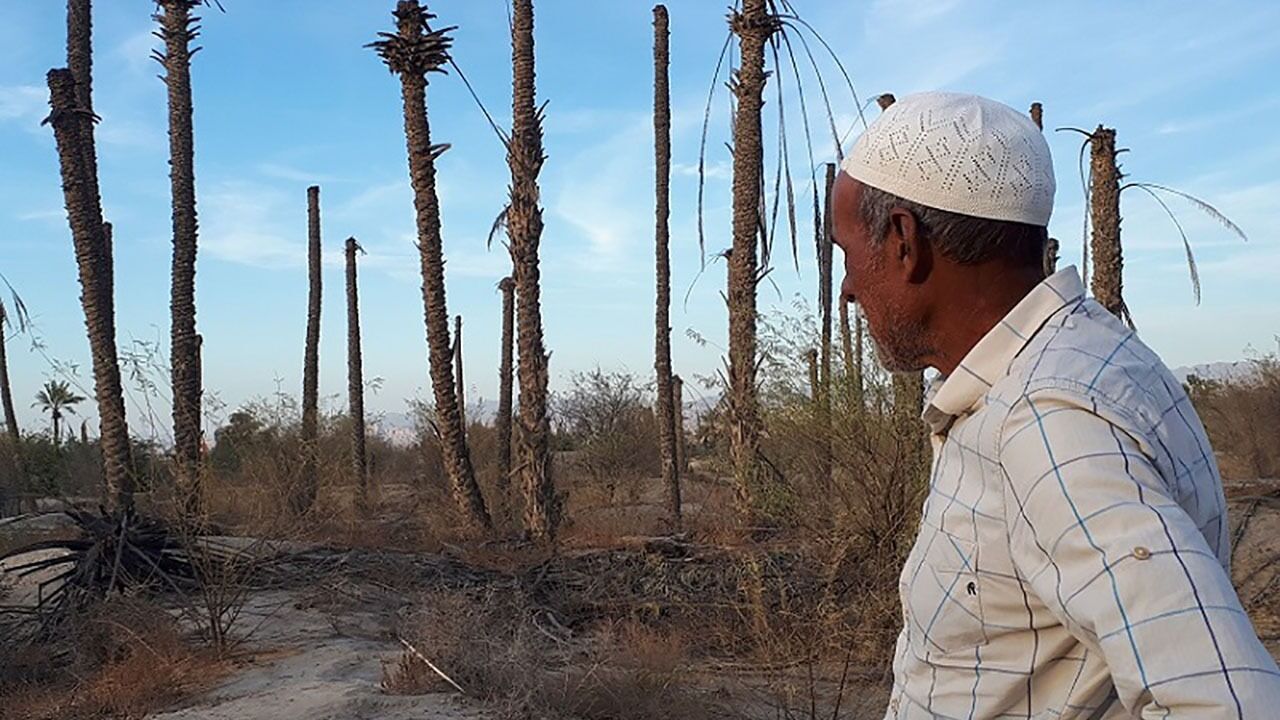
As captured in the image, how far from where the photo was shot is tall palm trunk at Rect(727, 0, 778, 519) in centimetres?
1445

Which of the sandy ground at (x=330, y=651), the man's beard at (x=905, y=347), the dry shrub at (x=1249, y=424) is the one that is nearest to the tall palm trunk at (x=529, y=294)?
the sandy ground at (x=330, y=651)

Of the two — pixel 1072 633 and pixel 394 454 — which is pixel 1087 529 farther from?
pixel 394 454

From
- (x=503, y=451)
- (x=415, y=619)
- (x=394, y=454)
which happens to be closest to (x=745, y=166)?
(x=415, y=619)

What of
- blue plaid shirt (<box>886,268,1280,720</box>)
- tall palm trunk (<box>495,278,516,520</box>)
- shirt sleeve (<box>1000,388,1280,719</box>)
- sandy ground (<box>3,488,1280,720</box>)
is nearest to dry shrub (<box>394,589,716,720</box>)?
sandy ground (<box>3,488,1280,720</box>)

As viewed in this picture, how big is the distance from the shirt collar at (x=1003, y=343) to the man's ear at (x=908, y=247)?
0.13 m

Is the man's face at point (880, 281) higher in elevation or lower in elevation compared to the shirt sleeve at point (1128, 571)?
higher

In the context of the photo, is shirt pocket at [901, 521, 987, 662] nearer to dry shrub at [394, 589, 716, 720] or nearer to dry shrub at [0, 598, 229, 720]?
dry shrub at [394, 589, 716, 720]

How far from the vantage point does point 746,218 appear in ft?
50.5

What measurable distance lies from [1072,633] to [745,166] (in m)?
14.5

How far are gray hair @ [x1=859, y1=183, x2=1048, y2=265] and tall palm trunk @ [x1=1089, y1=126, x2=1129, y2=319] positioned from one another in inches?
561

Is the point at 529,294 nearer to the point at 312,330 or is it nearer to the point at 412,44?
the point at 412,44

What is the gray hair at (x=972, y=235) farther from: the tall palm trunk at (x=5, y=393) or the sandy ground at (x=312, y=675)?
the tall palm trunk at (x=5, y=393)

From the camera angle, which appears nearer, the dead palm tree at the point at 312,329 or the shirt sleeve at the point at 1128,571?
the shirt sleeve at the point at 1128,571

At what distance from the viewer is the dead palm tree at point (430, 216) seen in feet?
54.8
